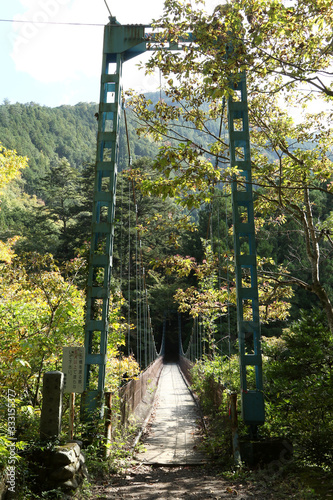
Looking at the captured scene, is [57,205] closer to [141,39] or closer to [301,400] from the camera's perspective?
[141,39]

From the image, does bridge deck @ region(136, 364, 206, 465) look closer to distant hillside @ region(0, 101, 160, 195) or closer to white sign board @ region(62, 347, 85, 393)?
white sign board @ region(62, 347, 85, 393)

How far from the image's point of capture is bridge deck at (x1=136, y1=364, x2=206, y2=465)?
17.6ft

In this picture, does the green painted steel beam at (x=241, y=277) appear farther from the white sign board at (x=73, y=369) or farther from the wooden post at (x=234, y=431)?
the white sign board at (x=73, y=369)

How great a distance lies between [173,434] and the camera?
275 inches

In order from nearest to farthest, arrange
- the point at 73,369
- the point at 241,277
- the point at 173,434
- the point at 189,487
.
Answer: the point at 189,487
the point at 73,369
the point at 241,277
the point at 173,434

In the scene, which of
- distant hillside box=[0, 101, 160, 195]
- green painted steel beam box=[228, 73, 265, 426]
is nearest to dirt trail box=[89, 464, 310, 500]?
green painted steel beam box=[228, 73, 265, 426]

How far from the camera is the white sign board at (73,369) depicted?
4.10 m

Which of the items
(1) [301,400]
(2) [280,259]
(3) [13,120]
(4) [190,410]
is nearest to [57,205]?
(2) [280,259]

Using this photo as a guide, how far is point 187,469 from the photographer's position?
15.9 feet

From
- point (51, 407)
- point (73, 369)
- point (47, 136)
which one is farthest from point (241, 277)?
point (47, 136)

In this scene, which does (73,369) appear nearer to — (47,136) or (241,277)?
(241,277)

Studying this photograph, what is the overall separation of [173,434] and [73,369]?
3544mm

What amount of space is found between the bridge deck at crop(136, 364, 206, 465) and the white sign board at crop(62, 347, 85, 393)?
1693 mm

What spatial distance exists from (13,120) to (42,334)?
6972 centimetres
